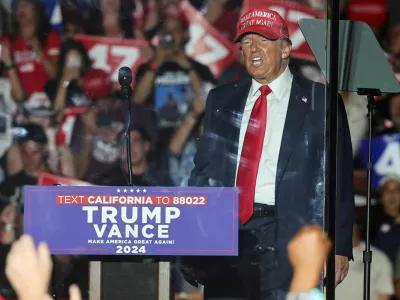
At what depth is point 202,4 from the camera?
292 centimetres

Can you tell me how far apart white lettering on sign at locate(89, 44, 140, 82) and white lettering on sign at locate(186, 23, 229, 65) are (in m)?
0.25

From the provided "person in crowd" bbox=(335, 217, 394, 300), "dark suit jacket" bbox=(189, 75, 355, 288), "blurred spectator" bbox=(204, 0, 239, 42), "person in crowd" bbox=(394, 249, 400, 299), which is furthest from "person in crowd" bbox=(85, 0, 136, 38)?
"person in crowd" bbox=(394, 249, 400, 299)

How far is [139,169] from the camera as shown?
2916 mm

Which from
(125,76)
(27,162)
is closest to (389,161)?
(125,76)

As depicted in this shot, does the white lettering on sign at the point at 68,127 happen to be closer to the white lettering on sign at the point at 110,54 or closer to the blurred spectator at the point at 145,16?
the white lettering on sign at the point at 110,54

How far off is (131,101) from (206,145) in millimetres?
379

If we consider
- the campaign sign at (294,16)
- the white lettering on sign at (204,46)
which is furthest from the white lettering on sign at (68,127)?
the campaign sign at (294,16)

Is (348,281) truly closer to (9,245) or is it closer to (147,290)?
(147,290)

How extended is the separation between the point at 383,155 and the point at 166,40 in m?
1.10

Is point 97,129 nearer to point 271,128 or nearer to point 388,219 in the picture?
point 271,128

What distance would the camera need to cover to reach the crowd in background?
113 inches

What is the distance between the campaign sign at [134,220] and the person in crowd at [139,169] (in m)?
0.03

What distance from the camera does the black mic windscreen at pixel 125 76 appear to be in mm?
2898

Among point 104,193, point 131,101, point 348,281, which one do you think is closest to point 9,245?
point 104,193
